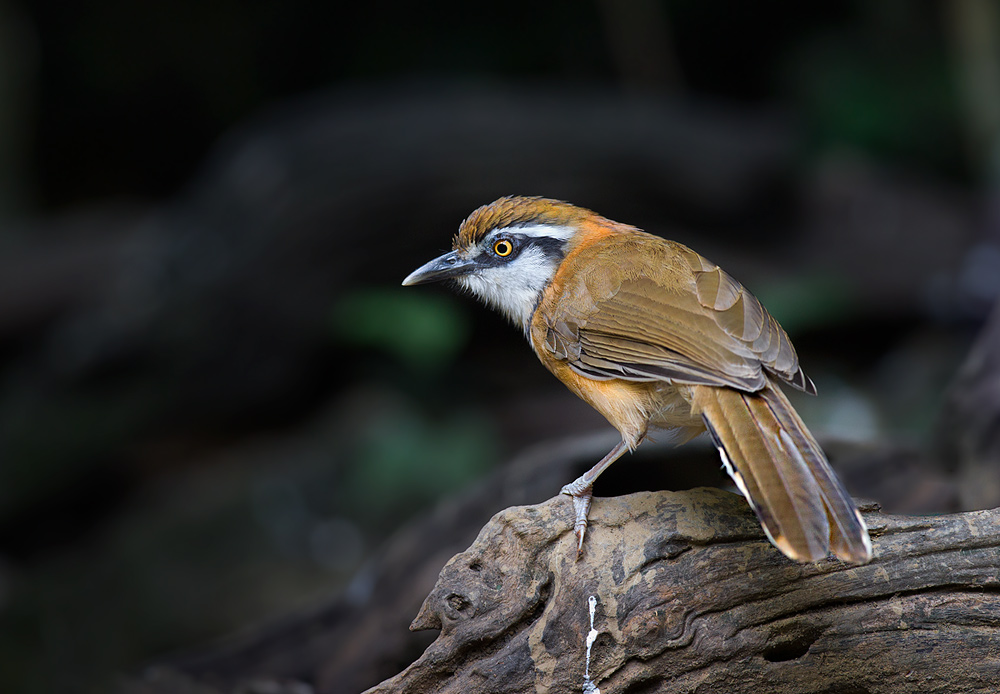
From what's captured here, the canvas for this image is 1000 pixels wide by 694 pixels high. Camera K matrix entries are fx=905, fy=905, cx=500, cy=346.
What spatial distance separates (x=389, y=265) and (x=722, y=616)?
17.5ft

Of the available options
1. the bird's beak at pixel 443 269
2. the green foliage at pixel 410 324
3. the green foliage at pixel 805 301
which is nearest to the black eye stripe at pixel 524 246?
the bird's beak at pixel 443 269

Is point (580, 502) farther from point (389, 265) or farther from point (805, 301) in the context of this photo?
point (805, 301)

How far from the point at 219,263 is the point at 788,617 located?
5737mm

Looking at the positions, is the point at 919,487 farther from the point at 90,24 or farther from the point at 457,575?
the point at 90,24

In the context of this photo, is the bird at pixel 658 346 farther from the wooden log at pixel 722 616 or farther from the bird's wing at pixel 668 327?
the wooden log at pixel 722 616

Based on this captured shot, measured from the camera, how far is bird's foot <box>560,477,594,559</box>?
2850mm

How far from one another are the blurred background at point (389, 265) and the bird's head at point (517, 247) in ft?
9.27

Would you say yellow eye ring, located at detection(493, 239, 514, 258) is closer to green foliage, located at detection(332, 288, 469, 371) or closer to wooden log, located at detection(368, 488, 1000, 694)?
wooden log, located at detection(368, 488, 1000, 694)

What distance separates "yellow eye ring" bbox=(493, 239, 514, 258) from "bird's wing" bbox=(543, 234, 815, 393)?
0.34 m

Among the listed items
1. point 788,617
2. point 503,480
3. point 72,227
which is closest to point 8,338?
point 72,227

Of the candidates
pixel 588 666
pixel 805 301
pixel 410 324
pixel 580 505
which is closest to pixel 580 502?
pixel 580 505

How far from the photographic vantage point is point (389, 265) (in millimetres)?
7574

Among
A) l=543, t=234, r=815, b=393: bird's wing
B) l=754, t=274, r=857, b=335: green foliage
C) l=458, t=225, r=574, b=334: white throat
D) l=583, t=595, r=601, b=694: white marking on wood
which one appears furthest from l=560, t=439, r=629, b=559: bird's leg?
l=754, t=274, r=857, b=335: green foliage

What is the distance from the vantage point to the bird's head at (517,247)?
3553 mm
